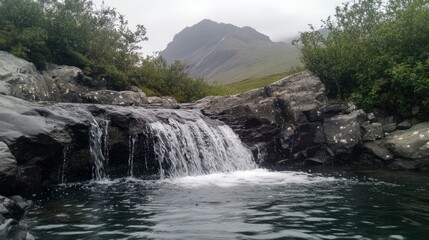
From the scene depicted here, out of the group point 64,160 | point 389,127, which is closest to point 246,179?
point 64,160

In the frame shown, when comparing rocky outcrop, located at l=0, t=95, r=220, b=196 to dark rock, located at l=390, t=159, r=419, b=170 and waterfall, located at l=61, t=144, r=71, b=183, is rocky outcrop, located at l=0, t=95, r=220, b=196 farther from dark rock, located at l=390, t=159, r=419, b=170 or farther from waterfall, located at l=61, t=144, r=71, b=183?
dark rock, located at l=390, t=159, r=419, b=170

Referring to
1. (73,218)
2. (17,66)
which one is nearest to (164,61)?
(17,66)

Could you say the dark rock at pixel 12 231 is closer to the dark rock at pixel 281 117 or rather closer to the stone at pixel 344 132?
the dark rock at pixel 281 117

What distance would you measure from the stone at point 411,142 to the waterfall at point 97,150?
17471 millimetres

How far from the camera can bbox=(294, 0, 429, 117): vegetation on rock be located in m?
24.9

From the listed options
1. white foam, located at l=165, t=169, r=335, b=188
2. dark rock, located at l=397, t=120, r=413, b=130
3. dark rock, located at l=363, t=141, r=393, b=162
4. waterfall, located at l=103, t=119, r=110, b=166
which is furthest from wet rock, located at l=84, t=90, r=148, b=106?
dark rock, located at l=397, t=120, r=413, b=130

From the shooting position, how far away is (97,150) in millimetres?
18516

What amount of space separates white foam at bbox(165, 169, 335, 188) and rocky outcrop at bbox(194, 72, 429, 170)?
17.5ft

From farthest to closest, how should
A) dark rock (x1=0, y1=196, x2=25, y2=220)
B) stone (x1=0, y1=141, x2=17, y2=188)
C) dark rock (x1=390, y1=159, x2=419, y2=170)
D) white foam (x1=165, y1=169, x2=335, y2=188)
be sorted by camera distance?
dark rock (x1=390, y1=159, x2=419, y2=170), white foam (x1=165, y1=169, x2=335, y2=188), stone (x1=0, y1=141, x2=17, y2=188), dark rock (x1=0, y1=196, x2=25, y2=220)

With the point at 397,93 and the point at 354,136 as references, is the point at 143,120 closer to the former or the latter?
the point at 354,136

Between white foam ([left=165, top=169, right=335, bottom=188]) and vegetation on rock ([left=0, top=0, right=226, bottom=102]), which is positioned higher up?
vegetation on rock ([left=0, top=0, right=226, bottom=102])

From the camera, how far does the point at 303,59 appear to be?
32719 millimetres

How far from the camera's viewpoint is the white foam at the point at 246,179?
17.6 m

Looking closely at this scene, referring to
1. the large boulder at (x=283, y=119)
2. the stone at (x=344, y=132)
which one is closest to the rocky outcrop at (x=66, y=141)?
the large boulder at (x=283, y=119)
